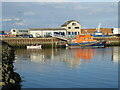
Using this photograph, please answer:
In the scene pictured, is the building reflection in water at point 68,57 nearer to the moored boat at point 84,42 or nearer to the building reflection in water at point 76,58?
the building reflection in water at point 76,58

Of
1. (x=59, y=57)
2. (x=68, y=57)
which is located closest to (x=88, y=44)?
(x=68, y=57)

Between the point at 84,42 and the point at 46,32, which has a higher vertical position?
the point at 46,32

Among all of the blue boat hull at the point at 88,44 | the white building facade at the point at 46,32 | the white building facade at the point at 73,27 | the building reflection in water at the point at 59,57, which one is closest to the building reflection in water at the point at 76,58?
the building reflection in water at the point at 59,57

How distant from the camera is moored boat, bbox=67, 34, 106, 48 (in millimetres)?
82688

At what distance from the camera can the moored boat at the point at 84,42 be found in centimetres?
8269

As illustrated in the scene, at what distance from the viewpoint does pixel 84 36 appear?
84.5 m


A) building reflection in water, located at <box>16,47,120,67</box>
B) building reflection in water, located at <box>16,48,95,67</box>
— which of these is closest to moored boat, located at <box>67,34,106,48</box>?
building reflection in water, located at <box>16,47,120,67</box>

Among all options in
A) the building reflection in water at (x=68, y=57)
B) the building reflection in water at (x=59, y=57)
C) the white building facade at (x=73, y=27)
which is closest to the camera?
the building reflection in water at (x=59, y=57)

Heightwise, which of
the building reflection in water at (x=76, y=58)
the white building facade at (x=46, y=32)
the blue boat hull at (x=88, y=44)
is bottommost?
the building reflection in water at (x=76, y=58)

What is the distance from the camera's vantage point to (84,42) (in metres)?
83.9

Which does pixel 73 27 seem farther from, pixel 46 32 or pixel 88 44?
pixel 88 44

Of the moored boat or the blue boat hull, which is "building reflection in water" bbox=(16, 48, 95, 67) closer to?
the blue boat hull

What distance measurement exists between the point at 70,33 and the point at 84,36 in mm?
22834

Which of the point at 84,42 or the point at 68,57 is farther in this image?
the point at 84,42
